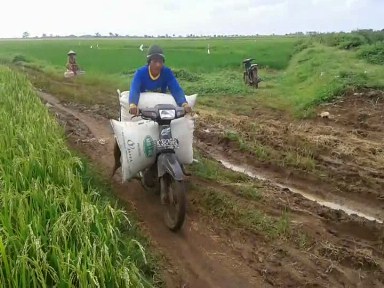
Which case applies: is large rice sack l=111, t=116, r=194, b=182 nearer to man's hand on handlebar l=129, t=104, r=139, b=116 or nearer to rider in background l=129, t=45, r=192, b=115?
man's hand on handlebar l=129, t=104, r=139, b=116

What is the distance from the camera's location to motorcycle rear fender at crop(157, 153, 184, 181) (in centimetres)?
453

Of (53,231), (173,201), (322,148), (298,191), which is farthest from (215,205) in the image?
(322,148)

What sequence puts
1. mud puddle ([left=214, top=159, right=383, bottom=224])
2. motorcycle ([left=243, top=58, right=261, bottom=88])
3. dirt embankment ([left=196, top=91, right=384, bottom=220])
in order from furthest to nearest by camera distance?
motorcycle ([left=243, top=58, right=261, bottom=88]), dirt embankment ([left=196, top=91, right=384, bottom=220]), mud puddle ([left=214, top=159, right=383, bottom=224])

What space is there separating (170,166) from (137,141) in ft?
1.75

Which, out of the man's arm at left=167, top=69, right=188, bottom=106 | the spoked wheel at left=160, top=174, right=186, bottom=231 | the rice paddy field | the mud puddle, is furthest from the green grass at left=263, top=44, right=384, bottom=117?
the spoked wheel at left=160, top=174, right=186, bottom=231

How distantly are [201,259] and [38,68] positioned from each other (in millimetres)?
20446

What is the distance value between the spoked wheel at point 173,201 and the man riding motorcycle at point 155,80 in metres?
0.84

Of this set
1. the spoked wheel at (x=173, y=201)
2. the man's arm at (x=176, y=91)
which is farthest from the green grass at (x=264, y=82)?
the spoked wheel at (x=173, y=201)

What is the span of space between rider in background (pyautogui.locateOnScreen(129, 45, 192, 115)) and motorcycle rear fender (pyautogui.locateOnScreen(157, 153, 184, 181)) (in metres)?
0.61

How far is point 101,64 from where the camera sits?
24266 millimetres

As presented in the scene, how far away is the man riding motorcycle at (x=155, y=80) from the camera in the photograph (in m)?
5.23

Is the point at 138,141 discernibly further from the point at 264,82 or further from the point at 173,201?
the point at 264,82

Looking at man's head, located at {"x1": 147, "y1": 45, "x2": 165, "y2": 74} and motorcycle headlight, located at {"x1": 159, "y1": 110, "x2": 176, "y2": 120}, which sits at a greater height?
man's head, located at {"x1": 147, "y1": 45, "x2": 165, "y2": 74}

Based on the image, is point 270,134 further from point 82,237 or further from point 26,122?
point 82,237
